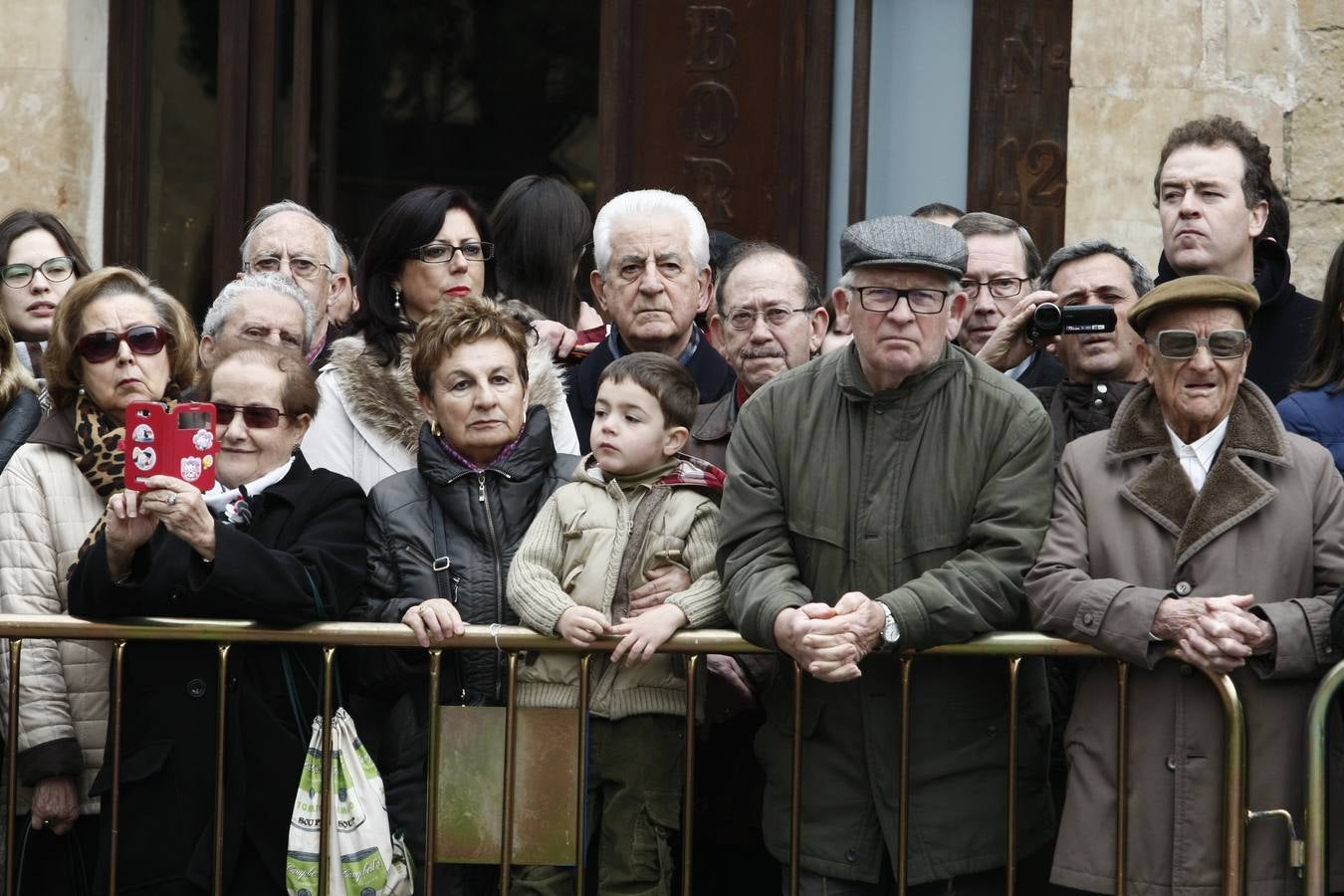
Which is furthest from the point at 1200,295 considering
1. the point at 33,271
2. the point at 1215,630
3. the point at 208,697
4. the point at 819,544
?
the point at 33,271

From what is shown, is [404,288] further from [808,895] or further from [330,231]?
[808,895]

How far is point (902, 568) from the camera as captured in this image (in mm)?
4227

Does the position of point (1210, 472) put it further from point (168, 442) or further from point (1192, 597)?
point (168, 442)

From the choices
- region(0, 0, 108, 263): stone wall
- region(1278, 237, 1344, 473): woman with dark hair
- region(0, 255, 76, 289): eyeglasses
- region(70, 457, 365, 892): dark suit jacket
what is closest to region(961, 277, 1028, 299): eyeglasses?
region(1278, 237, 1344, 473): woman with dark hair

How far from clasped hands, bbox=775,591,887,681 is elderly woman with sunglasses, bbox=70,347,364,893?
108 centimetres

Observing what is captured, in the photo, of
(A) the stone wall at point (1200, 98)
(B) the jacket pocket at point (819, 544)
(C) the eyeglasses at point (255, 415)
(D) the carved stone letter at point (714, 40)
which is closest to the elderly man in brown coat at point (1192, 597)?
(B) the jacket pocket at point (819, 544)

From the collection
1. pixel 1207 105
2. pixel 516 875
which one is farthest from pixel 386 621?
pixel 1207 105

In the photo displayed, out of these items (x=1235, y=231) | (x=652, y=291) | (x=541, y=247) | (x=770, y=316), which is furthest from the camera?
(x=541, y=247)

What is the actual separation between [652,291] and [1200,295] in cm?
169

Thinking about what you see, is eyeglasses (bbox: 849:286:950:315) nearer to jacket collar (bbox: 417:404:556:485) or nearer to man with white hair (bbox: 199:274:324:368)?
jacket collar (bbox: 417:404:556:485)

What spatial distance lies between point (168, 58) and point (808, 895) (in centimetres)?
514

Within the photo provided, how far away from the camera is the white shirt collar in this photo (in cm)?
420

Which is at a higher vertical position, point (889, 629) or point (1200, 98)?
point (1200, 98)

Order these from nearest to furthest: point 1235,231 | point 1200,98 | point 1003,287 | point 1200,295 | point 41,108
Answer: point 1200,295, point 1235,231, point 1003,287, point 1200,98, point 41,108
